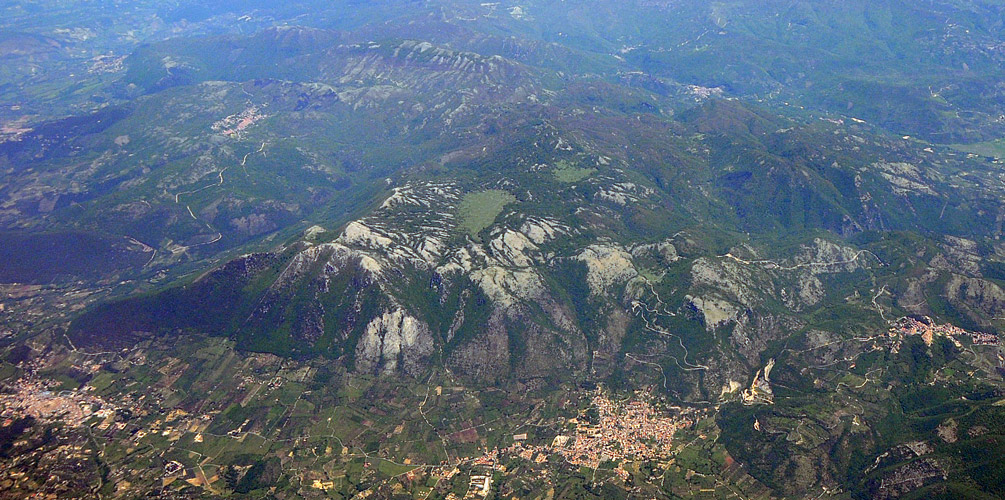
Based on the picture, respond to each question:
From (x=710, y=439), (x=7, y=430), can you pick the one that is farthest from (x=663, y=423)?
(x=7, y=430)

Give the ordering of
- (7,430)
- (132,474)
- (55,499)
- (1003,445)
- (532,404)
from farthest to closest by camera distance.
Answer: (532,404)
(7,430)
(132,474)
(55,499)
(1003,445)

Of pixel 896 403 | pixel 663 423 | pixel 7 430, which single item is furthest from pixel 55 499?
pixel 896 403

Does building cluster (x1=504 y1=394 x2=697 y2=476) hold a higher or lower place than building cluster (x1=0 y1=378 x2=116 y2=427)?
lower

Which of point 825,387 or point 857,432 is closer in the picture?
point 857,432

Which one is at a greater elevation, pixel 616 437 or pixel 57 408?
pixel 57 408

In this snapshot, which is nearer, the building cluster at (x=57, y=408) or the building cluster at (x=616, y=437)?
the building cluster at (x=616, y=437)

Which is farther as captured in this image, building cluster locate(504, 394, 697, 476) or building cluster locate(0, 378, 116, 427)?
building cluster locate(0, 378, 116, 427)

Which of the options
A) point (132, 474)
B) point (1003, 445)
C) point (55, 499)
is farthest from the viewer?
point (132, 474)

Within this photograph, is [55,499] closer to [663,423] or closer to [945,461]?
[663,423]

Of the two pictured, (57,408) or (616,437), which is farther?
(57,408)

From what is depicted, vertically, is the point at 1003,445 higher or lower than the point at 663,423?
higher

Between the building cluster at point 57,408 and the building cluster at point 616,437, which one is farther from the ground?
the building cluster at point 57,408
